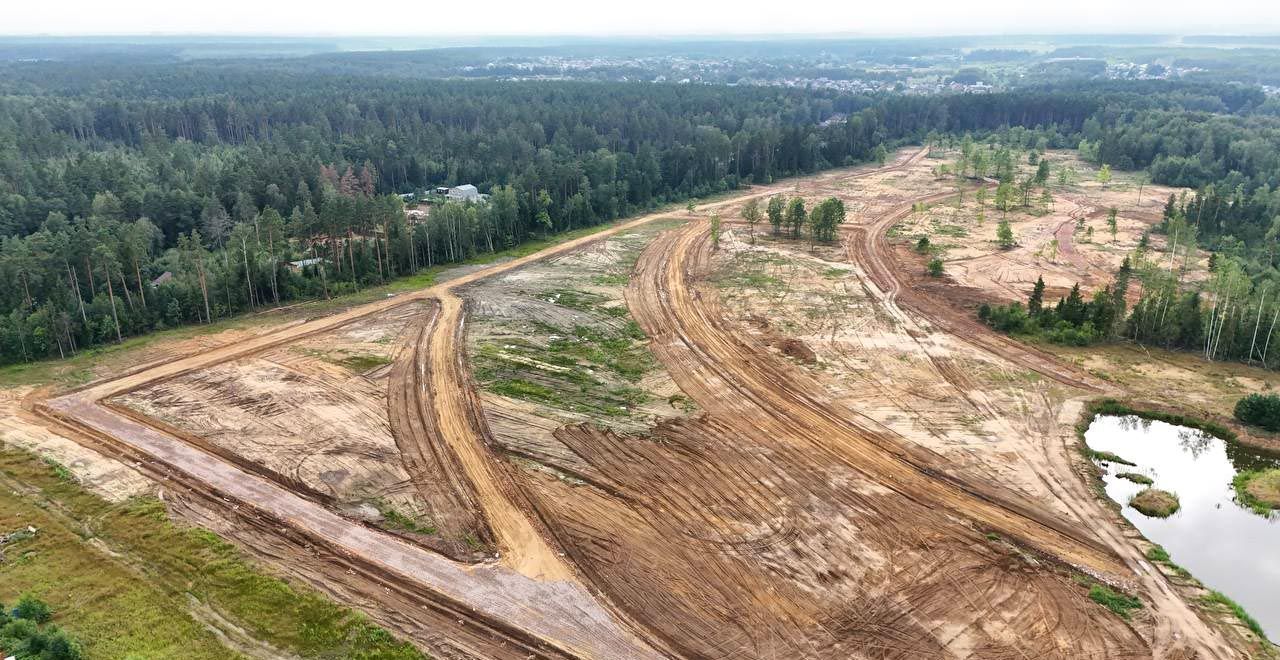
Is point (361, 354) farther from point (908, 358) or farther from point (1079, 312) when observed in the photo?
point (1079, 312)

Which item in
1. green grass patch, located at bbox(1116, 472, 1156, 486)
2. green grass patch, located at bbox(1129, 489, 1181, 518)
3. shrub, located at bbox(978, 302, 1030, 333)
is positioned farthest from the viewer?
shrub, located at bbox(978, 302, 1030, 333)

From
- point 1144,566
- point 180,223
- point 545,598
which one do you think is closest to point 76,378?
point 545,598

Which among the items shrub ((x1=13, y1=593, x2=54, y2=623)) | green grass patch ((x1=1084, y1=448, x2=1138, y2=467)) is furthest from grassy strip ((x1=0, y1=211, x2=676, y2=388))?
green grass patch ((x1=1084, y1=448, x2=1138, y2=467))

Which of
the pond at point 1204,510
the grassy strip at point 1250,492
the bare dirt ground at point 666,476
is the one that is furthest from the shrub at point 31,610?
the grassy strip at point 1250,492

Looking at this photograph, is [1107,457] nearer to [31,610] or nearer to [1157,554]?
[1157,554]

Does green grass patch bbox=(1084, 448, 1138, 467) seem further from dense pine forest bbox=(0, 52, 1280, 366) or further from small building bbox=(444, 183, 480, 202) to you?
small building bbox=(444, 183, 480, 202)

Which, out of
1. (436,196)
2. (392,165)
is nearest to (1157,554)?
(436,196)
